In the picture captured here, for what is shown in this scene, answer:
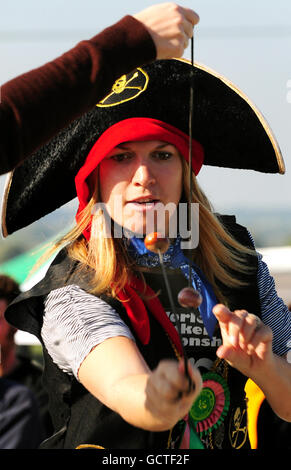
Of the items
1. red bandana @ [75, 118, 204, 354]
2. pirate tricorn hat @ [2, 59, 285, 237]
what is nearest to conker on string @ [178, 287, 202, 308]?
red bandana @ [75, 118, 204, 354]

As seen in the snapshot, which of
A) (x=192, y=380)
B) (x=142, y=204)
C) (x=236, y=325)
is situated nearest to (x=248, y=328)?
(x=236, y=325)

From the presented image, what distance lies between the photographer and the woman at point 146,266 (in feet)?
6.74

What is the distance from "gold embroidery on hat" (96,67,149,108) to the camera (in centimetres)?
221

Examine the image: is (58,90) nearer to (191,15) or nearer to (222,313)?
(191,15)

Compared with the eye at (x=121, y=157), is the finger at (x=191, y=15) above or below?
above

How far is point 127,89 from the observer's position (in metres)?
2.22

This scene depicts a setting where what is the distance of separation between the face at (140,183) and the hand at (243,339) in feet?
1.44

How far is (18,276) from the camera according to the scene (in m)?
4.17

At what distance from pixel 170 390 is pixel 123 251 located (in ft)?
2.82

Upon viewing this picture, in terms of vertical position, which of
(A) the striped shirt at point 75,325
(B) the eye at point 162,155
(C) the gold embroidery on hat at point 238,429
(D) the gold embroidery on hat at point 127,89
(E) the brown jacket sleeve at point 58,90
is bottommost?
(C) the gold embroidery on hat at point 238,429

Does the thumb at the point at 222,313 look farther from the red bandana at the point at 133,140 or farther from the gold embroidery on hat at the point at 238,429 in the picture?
the gold embroidery on hat at the point at 238,429

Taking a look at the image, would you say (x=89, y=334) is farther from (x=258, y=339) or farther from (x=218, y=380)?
(x=218, y=380)

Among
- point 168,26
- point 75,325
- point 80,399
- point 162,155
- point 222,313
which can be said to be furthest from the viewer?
point 162,155

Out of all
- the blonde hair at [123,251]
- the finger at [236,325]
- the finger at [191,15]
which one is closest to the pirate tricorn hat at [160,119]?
the blonde hair at [123,251]
